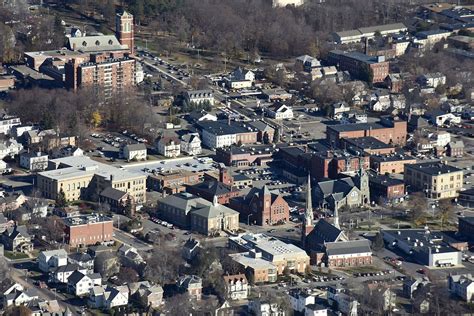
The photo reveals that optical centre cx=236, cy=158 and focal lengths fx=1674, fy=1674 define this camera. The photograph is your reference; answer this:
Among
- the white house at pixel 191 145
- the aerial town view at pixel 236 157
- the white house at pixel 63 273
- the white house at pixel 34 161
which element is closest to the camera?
the aerial town view at pixel 236 157

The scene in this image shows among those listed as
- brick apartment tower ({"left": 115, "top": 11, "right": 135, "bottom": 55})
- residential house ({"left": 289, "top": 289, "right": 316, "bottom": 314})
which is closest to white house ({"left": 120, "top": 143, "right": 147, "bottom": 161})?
brick apartment tower ({"left": 115, "top": 11, "right": 135, "bottom": 55})

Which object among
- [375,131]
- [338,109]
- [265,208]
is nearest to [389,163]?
[375,131]

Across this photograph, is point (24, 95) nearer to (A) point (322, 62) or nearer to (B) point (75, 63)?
(B) point (75, 63)

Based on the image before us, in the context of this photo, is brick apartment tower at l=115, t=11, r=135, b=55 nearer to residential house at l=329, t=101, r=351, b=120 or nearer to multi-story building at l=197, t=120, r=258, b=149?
residential house at l=329, t=101, r=351, b=120

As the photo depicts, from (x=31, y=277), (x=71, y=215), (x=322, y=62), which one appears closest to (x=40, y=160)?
(x=71, y=215)

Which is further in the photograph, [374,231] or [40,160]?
[40,160]

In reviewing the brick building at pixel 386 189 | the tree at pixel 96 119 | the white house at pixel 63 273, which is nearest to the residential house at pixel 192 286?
the white house at pixel 63 273

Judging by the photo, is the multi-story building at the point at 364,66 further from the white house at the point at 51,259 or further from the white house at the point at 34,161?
the white house at the point at 51,259
